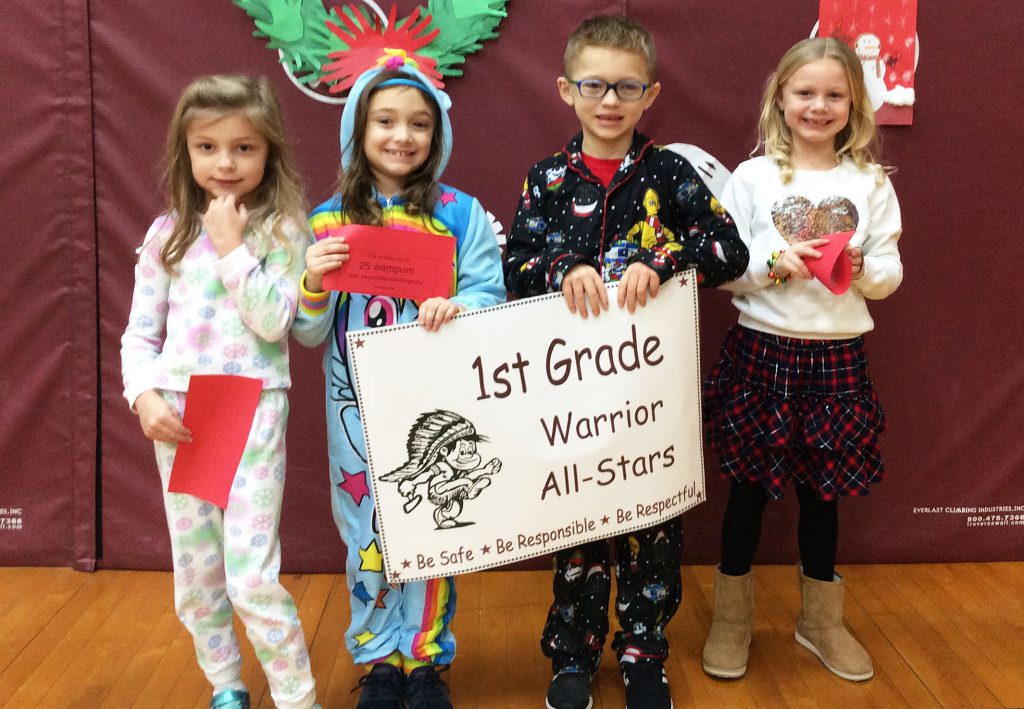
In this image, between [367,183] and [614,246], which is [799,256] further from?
[367,183]

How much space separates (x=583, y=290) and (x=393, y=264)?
1.23ft

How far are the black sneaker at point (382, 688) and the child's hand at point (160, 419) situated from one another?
0.66 meters

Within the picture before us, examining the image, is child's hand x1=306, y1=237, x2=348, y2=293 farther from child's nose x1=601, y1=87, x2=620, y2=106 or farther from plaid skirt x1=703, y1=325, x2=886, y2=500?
plaid skirt x1=703, y1=325, x2=886, y2=500

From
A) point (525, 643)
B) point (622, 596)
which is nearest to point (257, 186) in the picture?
point (622, 596)

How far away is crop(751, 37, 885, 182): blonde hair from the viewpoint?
2.09 m

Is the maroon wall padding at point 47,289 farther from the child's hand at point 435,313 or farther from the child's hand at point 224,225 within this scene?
the child's hand at point 435,313

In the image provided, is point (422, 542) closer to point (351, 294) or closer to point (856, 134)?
point (351, 294)

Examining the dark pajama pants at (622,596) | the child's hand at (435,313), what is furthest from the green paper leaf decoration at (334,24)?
the dark pajama pants at (622,596)

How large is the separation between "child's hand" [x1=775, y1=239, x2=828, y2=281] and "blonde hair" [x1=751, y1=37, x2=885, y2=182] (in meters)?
0.21

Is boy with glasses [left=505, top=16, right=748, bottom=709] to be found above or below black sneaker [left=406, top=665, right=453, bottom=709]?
above

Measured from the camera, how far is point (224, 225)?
1.77m

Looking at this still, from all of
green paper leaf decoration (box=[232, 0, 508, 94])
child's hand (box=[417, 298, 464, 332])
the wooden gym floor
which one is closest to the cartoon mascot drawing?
child's hand (box=[417, 298, 464, 332])

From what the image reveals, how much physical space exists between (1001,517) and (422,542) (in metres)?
1.89

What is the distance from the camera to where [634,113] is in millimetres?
1921
